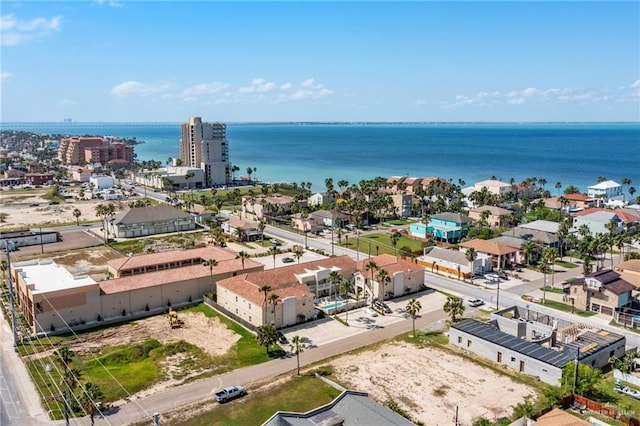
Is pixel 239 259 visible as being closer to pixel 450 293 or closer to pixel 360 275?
pixel 360 275

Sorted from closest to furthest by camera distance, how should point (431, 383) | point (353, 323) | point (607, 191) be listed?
A: point (431, 383) < point (353, 323) < point (607, 191)

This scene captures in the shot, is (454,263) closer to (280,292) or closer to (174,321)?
(280,292)

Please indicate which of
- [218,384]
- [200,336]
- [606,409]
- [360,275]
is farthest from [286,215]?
[606,409]

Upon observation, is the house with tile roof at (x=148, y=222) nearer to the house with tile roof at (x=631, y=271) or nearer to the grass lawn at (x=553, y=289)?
the grass lawn at (x=553, y=289)

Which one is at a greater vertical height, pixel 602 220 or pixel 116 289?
pixel 602 220

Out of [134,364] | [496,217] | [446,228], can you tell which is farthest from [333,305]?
[496,217]

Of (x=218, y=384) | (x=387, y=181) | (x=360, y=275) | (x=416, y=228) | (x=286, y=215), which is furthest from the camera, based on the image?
(x=387, y=181)

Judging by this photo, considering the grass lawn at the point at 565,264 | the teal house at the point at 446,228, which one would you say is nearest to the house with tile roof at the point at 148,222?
the teal house at the point at 446,228
